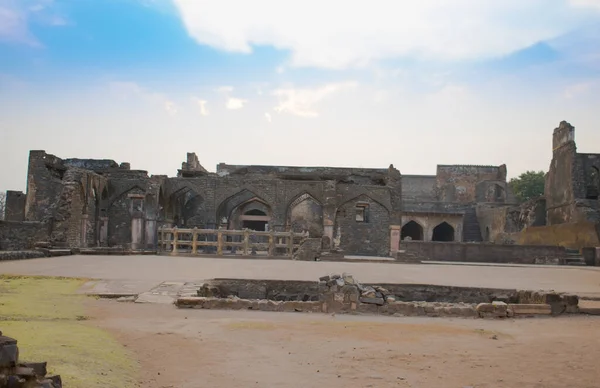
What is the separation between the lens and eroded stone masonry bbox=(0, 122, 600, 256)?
24.4 metres

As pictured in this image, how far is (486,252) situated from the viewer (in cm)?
2336

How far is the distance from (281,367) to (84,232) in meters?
21.9

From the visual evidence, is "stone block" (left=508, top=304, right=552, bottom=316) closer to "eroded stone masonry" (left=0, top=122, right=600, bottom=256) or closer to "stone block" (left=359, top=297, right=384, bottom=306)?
"stone block" (left=359, top=297, right=384, bottom=306)

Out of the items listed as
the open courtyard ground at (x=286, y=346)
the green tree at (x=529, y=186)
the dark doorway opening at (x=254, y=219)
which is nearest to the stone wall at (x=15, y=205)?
the dark doorway opening at (x=254, y=219)

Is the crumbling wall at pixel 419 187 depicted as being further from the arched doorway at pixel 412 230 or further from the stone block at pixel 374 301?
the stone block at pixel 374 301

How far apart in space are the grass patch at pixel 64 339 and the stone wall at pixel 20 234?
42.4 feet

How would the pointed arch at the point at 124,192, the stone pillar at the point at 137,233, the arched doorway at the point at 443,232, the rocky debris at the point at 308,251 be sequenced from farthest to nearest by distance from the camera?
the arched doorway at the point at 443,232, the pointed arch at the point at 124,192, the stone pillar at the point at 137,233, the rocky debris at the point at 308,251

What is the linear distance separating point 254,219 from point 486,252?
11587 mm

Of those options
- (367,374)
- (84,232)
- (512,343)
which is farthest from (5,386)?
(84,232)

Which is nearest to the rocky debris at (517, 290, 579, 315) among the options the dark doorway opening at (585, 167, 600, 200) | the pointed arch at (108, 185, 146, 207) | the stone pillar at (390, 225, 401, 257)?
the stone pillar at (390, 225, 401, 257)

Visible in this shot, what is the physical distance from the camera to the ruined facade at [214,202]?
2533 cm

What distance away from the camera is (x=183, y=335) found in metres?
6.25

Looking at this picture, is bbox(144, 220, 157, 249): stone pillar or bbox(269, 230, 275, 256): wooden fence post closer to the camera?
bbox(269, 230, 275, 256): wooden fence post

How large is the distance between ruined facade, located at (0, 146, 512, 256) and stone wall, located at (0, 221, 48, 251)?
4.36 ft
